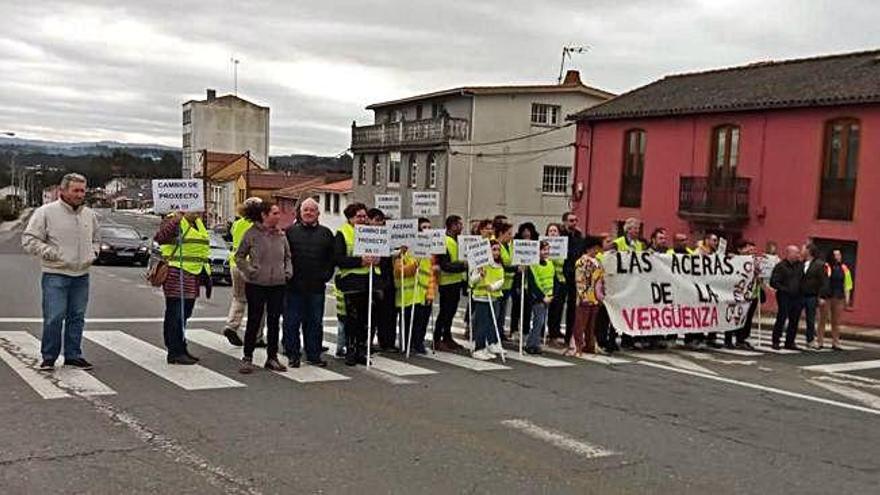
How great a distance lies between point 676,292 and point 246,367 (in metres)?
7.40

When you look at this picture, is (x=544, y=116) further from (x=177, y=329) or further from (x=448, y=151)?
(x=177, y=329)

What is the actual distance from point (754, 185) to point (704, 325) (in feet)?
43.1

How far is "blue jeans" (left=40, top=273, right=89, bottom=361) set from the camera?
912 cm

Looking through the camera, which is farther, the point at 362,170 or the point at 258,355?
the point at 362,170

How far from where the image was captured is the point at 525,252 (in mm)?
12242

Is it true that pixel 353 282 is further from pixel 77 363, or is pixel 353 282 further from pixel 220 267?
pixel 220 267

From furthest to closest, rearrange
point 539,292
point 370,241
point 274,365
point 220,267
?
point 220,267, point 539,292, point 370,241, point 274,365

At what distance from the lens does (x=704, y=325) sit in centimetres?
1449

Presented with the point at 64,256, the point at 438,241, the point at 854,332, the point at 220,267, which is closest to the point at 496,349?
the point at 438,241

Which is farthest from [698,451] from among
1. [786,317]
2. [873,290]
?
[873,290]

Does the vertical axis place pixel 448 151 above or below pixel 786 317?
above

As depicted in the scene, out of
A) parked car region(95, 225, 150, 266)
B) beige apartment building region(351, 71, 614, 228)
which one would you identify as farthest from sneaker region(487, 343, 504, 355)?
beige apartment building region(351, 71, 614, 228)

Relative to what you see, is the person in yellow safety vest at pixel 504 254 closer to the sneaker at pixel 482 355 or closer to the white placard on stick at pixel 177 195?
the sneaker at pixel 482 355

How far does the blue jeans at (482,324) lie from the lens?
39.0 ft
